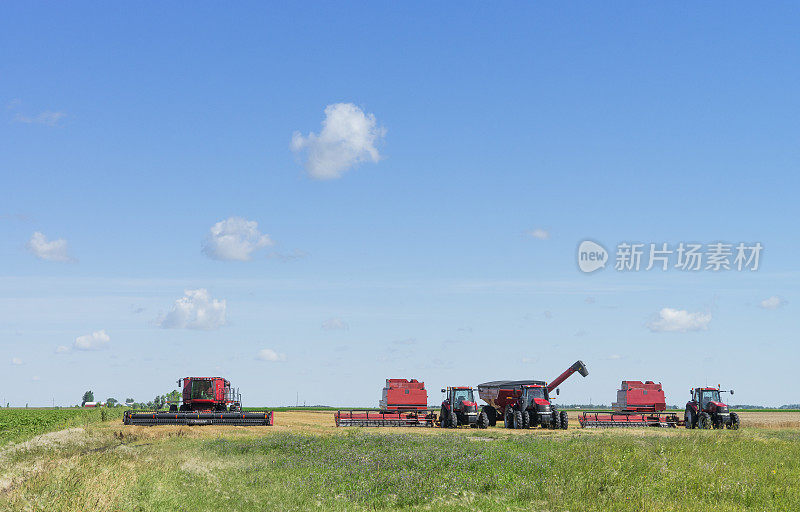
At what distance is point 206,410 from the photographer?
47.5 metres

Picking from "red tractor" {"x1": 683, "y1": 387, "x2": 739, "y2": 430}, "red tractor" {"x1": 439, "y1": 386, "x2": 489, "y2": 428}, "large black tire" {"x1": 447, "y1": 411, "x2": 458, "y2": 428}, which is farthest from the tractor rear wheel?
"red tractor" {"x1": 683, "y1": 387, "x2": 739, "y2": 430}

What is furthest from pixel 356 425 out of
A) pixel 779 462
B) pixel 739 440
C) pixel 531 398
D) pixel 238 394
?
pixel 779 462

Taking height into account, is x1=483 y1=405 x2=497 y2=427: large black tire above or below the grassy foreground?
above

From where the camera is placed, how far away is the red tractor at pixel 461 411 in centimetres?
4284

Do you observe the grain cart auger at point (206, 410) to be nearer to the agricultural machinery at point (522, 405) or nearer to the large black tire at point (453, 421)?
the large black tire at point (453, 421)

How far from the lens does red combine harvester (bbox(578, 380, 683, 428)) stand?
Result: 46.8 metres

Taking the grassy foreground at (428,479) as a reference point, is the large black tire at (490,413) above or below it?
above

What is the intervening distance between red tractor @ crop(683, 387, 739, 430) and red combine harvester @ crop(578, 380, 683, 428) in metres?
2.08

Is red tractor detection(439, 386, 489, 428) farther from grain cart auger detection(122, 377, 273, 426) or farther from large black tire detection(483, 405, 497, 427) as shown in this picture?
grain cart auger detection(122, 377, 273, 426)

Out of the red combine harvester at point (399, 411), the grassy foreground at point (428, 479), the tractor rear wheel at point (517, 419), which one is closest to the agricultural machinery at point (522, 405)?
the tractor rear wheel at point (517, 419)

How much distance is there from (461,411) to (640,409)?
15.8 m

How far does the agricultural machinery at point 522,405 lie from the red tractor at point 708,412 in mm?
9306

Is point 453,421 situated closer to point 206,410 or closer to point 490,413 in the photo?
point 490,413

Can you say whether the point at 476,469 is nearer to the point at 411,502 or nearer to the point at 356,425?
the point at 411,502
